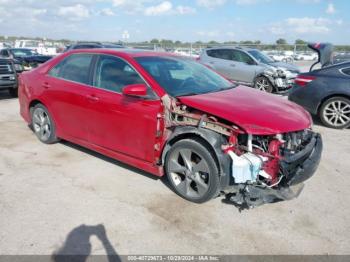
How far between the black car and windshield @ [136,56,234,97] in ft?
10.6

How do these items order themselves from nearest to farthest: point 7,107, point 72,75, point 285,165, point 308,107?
point 285,165 < point 72,75 < point 308,107 < point 7,107

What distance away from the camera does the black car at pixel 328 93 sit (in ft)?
23.0

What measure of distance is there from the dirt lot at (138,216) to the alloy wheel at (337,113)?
8.45ft

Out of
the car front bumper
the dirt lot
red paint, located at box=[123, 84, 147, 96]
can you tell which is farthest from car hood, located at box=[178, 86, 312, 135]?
the car front bumper

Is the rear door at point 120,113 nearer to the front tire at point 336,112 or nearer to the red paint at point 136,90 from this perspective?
the red paint at point 136,90

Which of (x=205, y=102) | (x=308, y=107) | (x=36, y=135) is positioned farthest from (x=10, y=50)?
(x=205, y=102)

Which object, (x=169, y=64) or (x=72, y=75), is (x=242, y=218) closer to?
(x=169, y=64)

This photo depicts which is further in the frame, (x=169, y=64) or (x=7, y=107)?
(x=7, y=107)

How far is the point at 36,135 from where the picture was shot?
581 cm

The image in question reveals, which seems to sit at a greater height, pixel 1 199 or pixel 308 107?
pixel 308 107

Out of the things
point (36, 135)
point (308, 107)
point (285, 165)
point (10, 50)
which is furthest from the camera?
point (10, 50)

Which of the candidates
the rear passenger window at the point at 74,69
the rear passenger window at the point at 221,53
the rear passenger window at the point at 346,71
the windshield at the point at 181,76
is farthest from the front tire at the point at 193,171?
the rear passenger window at the point at 221,53

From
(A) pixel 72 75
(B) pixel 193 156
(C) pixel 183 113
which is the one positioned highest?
(A) pixel 72 75

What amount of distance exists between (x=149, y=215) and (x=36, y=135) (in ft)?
10.7
